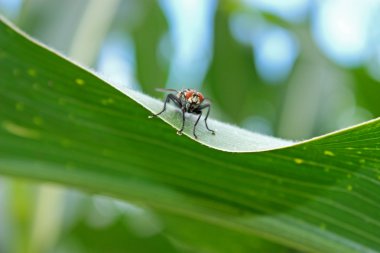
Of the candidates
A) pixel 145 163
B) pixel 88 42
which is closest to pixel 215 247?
pixel 88 42

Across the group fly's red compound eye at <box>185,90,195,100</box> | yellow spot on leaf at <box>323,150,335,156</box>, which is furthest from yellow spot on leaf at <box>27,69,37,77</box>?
yellow spot on leaf at <box>323,150,335,156</box>

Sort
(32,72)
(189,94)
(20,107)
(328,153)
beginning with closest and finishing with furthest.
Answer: (328,153) → (32,72) → (20,107) → (189,94)

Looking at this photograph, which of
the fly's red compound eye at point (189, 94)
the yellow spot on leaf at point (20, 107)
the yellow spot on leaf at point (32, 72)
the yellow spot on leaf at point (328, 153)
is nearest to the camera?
the yellow spot on leaf at point (328, 153)

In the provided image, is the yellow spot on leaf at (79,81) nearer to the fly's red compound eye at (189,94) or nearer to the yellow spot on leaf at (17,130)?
the yellow spot on leaf at (17,130)

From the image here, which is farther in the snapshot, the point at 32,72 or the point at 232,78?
the point at 232,78

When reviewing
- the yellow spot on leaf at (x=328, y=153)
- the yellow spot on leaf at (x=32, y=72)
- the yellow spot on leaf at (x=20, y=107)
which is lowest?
the yellow spot on leaf at (x=20, y=107)

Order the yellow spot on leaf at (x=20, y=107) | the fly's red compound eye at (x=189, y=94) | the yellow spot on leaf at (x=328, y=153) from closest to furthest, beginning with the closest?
the yellow spot on leaf at (x=328, y=153) < the yellow spot on leaf at (x=20, y=107) < the fly's red compound eye at (x=189, y=94)

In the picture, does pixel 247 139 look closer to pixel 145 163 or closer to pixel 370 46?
pixel 145 163

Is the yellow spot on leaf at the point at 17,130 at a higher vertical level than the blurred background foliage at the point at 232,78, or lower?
lower

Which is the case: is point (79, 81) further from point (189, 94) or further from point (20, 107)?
point (189, 94)

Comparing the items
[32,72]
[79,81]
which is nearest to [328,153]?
[79,81]

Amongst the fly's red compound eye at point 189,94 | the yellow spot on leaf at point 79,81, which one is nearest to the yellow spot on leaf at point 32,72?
the yellow spot on leaf at point 79,81

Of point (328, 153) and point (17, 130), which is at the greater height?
point (328, 153)
